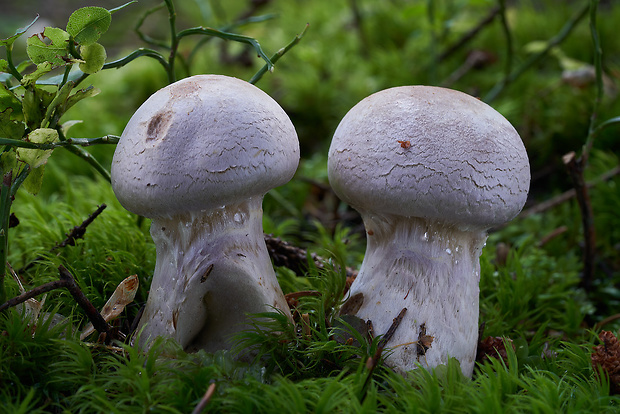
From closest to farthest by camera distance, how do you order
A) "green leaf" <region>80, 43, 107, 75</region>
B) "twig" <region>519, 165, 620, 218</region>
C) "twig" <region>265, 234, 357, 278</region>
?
"green leaf" <region>80, 43, 107, 75</region>
"twig" <region>265, 234, 357, 278</region>
"twig" <region>519, 165, 620, 218</region>

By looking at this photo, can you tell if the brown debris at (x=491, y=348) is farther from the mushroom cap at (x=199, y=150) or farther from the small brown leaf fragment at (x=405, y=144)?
the mushroom cap at (x=199, y=150)

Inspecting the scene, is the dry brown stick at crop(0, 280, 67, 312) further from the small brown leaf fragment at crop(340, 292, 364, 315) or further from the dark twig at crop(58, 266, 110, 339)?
the small brown leaf fragment at crop(340, 292, 364, 315)

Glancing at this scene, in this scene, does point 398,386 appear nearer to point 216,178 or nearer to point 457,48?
point 216,178

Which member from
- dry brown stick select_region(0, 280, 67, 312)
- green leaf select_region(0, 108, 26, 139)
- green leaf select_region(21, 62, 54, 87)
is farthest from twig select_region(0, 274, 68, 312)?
green leaf select_region(21, 62, 54, 87)

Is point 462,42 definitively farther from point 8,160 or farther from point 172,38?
point 8,160

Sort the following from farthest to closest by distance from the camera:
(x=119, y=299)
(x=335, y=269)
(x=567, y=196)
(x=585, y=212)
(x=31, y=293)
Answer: (x=567, y=196) < (x=585, y=212) < (x=335, y=269) < (x=119, y=299) < (x=31, y=293)

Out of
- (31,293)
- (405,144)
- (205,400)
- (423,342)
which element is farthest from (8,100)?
(423,342)
